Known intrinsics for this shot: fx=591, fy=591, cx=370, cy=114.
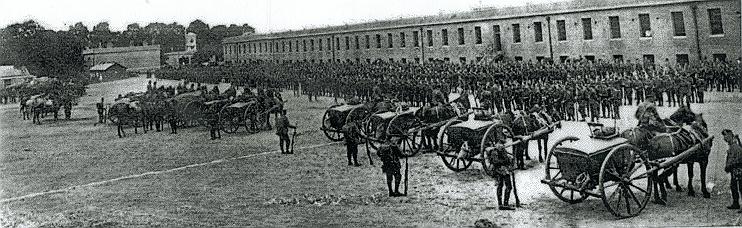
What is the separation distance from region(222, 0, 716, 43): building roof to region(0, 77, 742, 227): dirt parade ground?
11.2 metres

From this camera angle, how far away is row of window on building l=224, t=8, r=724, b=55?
917 inches

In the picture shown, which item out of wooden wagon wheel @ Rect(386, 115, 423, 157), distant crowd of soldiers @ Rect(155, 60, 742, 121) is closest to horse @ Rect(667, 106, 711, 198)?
distant crowd of soldiers @ Rect(155, 60, 742, 121)

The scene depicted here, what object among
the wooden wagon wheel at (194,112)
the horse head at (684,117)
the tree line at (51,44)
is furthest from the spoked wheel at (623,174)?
the wooden wagon wheel at (194,112)

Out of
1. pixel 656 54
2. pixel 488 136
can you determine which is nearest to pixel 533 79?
pixel 656 54

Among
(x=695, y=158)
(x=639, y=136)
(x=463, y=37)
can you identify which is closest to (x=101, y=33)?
(x=463, y=37)

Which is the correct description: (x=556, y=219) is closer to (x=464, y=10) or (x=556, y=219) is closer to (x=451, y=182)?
(x=451, y=182)

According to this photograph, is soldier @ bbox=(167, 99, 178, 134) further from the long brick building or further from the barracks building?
the long brick building

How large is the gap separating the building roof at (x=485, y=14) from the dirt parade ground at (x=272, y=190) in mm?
11204

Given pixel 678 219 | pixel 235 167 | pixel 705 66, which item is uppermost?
→ pixel 705 66

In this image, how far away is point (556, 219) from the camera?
798cm

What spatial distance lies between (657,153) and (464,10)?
92.7 feet

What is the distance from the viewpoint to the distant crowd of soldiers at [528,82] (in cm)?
1698

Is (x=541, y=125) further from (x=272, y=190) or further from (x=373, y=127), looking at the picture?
(x=272, y=190)

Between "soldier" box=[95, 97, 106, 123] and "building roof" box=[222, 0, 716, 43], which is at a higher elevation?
"building roof" box=[222, 0, 716, 43]
